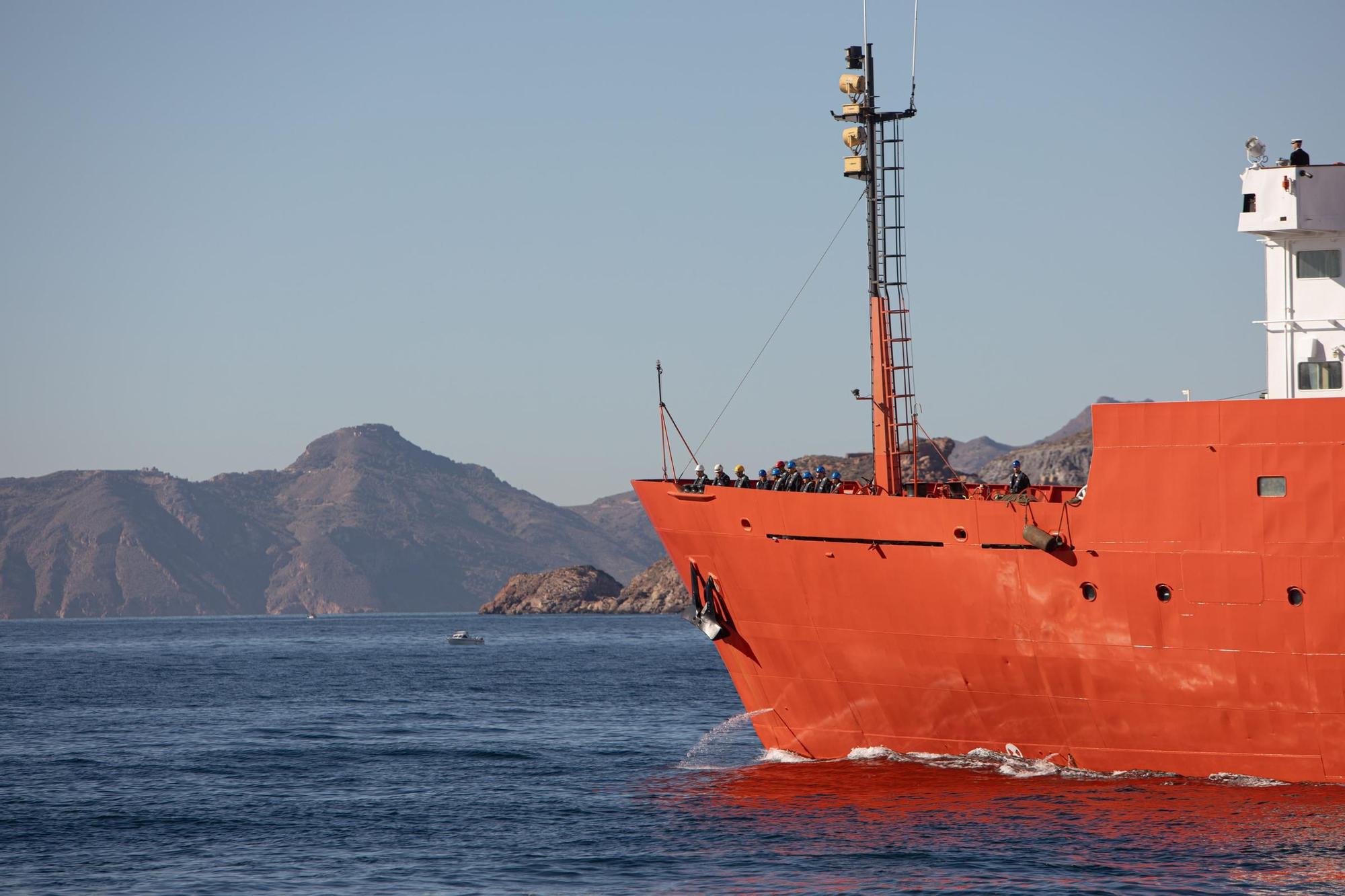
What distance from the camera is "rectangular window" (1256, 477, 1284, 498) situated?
21.0m

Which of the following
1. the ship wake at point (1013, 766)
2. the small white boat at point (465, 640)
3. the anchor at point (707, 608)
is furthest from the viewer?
the small white boat at point (465, 640)

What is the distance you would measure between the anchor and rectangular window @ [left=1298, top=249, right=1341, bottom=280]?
11.4 m

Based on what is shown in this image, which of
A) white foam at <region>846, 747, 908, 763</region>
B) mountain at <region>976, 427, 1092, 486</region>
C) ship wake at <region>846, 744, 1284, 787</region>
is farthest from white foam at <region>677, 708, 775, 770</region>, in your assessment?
mountain at <region>976, 427, 1092, 486</region>

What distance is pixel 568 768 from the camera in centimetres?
2970

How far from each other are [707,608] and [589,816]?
4.82 metres

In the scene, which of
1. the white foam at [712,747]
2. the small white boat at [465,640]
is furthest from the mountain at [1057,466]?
the white foam at [712,747]

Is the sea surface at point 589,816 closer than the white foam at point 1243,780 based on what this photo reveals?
Yes

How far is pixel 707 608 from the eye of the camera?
26875mm

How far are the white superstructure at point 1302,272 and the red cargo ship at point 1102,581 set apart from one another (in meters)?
0.04

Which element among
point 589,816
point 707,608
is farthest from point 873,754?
point 589,816

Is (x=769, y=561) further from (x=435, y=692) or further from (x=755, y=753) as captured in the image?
(x=435, y=692)

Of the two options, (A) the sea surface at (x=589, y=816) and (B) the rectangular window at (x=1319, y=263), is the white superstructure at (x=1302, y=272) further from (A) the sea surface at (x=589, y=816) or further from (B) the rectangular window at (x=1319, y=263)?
(A) the sea surface at (x=589, y=816)

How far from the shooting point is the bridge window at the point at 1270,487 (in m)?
20.9

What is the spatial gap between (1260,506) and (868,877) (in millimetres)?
8019
